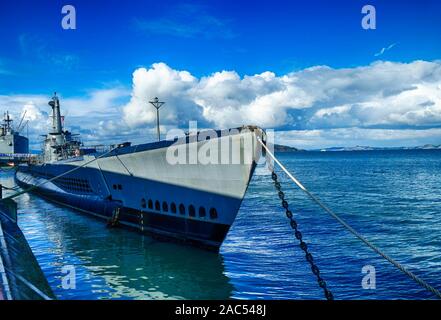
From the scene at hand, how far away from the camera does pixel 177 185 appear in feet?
66.9

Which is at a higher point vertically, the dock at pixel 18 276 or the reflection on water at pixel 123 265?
the dock at pixel 18 276

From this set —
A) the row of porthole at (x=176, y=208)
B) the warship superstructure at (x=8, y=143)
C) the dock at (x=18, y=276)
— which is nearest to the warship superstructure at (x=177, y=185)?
the row of porthole at (x=176, y=208)

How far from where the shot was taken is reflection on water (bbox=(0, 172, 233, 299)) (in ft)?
46.3

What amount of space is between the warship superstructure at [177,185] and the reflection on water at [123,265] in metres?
1.11

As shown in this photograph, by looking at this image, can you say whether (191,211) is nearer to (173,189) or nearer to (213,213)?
(213,213)

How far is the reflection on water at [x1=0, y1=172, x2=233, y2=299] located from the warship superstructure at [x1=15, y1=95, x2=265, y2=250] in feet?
3.64

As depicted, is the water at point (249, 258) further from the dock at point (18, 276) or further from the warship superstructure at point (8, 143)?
the warship superstructure at point (8, 143)

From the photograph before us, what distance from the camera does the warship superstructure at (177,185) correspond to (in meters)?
17.2

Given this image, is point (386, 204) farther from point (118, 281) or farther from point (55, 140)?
point (55, 140)

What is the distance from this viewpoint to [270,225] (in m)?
28.1

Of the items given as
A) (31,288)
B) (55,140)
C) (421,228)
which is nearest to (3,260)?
(31,288)

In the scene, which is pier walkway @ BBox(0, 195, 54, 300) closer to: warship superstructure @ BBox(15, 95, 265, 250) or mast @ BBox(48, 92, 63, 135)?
warship superstructure @ BBox(15, 95, 265, 250)

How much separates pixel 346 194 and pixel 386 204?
9.20 metres

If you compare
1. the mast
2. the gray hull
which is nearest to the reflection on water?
the gray hull
